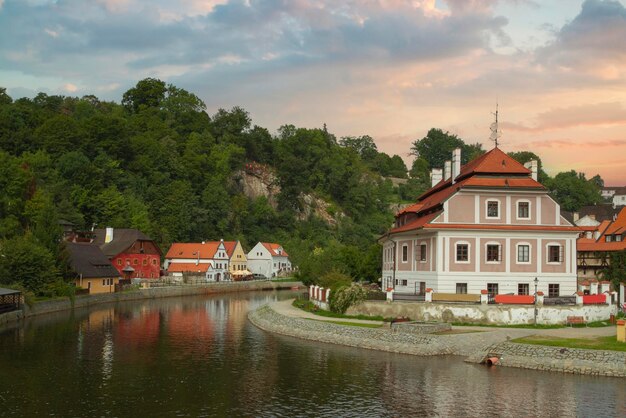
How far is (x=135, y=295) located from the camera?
75375 millimetres

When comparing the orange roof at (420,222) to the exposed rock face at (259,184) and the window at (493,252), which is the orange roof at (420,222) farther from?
the exposed rock face at (259,184)

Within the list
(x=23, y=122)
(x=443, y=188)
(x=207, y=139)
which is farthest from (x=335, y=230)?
(x=443, y=188)

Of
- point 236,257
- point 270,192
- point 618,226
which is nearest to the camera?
point 618,226

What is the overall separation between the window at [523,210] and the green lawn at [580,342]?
1311 cm

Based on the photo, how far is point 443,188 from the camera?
184 feet

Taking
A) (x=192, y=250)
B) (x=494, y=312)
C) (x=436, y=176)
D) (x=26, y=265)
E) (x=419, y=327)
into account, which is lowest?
(x=419, y=327)

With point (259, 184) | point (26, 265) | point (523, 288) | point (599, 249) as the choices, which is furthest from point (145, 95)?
point (523, 288)

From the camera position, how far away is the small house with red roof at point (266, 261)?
12050 cm

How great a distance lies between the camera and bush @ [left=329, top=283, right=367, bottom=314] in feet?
153

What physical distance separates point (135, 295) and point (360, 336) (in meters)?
42.7

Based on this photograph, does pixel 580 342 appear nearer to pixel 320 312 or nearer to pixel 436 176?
pixel 320 312

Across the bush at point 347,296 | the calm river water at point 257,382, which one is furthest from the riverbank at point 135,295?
the bush at point 347,296

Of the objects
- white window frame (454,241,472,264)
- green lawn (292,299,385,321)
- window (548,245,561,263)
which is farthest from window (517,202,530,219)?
green lawn (292,299,385,321)

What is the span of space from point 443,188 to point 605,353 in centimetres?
2618
